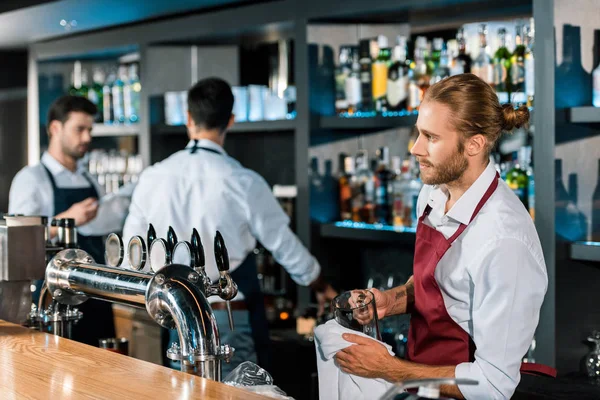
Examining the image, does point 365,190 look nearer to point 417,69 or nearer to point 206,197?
point 417,69

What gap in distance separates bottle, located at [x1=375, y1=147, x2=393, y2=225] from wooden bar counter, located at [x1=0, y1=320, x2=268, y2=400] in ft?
5.60

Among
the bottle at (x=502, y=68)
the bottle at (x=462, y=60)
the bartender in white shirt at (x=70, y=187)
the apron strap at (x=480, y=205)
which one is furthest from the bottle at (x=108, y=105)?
the apron strap at (x=480, y=205)

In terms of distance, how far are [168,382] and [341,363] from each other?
15.1 inches

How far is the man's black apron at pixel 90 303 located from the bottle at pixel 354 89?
4.06ft

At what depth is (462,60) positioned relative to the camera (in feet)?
9.97

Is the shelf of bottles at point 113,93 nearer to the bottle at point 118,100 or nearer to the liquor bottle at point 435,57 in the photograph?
the bottle at point 118,100

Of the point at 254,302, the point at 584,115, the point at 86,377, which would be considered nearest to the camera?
the point at 86,377

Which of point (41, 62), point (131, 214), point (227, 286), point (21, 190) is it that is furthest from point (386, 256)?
point (41, 62)

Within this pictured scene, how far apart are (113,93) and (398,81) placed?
214 centimetres

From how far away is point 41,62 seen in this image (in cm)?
509

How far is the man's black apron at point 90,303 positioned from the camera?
320 centimetres

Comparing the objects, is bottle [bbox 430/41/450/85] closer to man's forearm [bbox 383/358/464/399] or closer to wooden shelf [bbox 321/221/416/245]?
wooden shelf [bbox 321/221/416/245]

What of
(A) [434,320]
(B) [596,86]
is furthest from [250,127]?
(A) [434,320]

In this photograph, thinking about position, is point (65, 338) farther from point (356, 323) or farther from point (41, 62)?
point (41, 62)
